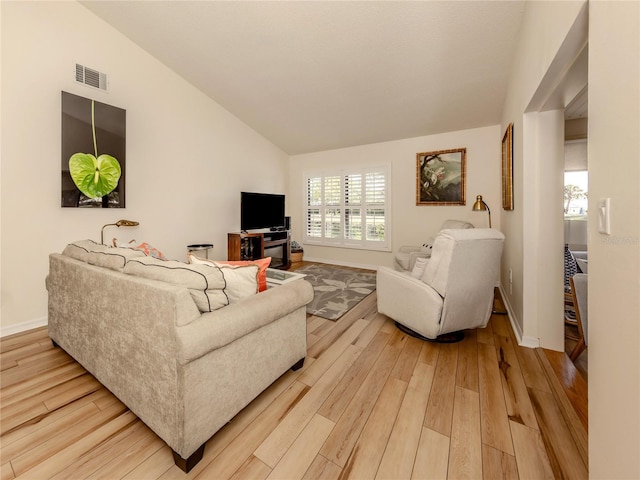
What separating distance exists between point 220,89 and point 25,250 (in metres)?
3.04

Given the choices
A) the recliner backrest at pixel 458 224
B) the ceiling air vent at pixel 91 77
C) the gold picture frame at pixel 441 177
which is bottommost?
the recliner backrest at pixel 458 224

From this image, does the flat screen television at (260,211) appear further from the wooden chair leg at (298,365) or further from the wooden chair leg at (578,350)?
the wooden chair leg at (578,350)

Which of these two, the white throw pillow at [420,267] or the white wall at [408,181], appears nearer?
the white throw pillow at [420,267]

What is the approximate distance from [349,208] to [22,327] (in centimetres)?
471

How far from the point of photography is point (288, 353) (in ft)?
5.73

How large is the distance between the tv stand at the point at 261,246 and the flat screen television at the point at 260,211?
162mm

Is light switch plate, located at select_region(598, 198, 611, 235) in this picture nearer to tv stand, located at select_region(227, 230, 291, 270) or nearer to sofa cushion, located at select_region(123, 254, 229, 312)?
sofa cushion, located at select_region(123, 254, 229, 312)

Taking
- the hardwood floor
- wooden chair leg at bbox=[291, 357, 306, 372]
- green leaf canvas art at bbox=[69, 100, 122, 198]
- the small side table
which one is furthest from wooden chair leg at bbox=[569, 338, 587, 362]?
green leaf canvas art at bbox=[69, 100, 122, 198]

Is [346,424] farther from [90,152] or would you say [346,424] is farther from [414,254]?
[90,152]

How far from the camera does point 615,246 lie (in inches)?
34.1

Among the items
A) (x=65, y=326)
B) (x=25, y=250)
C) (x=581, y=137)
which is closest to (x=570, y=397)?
(x=65, y=326)

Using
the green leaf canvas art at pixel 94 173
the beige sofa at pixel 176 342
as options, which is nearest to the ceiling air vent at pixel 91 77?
the green leaf canvas art at pixel 94 173

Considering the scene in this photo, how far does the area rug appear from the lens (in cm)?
306

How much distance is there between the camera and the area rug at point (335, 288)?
10.0ft
